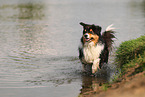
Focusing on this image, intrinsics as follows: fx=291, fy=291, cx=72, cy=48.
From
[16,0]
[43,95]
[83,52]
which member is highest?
[16,0]

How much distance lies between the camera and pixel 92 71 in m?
7.88

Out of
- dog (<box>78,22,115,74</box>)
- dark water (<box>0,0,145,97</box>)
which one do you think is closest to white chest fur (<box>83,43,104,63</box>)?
dog (<box>78,22,115,74</box>)

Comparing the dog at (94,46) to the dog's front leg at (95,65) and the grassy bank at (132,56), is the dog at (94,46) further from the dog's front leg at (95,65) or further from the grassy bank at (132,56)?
the grassy bank at (132,56)

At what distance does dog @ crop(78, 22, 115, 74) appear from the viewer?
7.26 m

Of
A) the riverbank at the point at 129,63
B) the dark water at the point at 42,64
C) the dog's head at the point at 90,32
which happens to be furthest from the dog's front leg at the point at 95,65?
the dog's head at the point at 90,32

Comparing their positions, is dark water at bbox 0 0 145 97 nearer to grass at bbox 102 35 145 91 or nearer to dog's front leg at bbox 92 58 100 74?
dog's front leg at bbox 92 58 100 74

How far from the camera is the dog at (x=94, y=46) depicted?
7.26m

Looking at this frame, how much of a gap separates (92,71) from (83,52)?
608mm

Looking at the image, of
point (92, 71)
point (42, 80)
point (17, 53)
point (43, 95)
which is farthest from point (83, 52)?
point (17, 53)

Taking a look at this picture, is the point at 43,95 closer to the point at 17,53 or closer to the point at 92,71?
the point at 92,71

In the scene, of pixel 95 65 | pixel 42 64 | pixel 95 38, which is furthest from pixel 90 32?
pixel 42 64

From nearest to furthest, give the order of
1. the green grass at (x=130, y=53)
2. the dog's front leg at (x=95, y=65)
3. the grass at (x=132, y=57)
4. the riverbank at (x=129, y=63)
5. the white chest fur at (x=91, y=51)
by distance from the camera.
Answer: the riverbank at (x=129, y=63) < the grass at (x=132, y=57) < the green grass at (x=130, y=53) < the white chest fur at (x=91, y=51) < the dog's front leg at (x=95, y=65)

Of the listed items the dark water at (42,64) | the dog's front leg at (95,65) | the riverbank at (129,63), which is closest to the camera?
the riverbank at (129,63)

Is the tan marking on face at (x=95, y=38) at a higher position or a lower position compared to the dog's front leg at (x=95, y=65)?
higher
